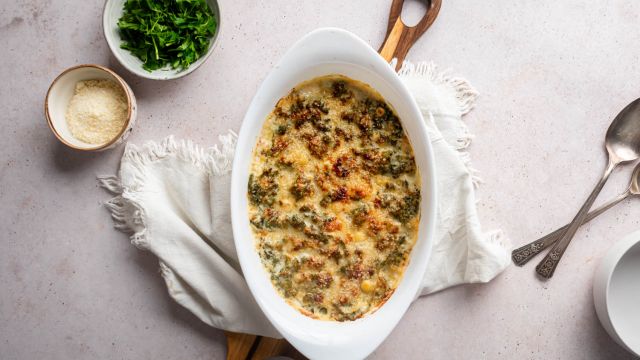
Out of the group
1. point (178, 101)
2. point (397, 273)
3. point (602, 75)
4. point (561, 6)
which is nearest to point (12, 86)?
point (178, 101)

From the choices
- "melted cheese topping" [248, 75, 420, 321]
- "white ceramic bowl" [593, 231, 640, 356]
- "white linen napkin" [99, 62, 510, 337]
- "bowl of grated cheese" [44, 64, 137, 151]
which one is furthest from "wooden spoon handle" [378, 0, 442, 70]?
"white ceramic bowl" [593, 231, 640, 356]

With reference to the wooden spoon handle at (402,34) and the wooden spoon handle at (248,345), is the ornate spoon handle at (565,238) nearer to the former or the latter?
the wooden spoon handle at (402,34)

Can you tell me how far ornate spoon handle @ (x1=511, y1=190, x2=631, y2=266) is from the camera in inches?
86.0

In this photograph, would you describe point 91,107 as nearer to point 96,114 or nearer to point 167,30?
point 96,114

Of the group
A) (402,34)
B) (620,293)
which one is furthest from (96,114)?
(620,293)

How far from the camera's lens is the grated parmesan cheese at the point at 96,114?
206 centimetres

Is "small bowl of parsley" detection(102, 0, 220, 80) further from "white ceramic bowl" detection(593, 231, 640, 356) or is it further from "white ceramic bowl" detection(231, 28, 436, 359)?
"white ceramic bowl" detection(593, 231, 640, 356)

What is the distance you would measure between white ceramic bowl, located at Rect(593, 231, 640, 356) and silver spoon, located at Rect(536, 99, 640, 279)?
182 millimetres

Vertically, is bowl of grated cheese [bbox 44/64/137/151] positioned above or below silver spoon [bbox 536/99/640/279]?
below

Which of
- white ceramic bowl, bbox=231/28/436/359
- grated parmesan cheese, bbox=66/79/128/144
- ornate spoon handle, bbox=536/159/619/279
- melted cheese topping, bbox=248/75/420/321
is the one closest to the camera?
white ceramic bowl, bbox=231/28/436/359

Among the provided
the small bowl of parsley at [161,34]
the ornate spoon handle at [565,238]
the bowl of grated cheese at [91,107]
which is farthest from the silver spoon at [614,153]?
the bowl of grated cheese at [91,107]

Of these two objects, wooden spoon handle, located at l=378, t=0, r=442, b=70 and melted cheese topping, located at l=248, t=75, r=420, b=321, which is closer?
melted cheese topping, located at l=248, t=75, r=420, b=321

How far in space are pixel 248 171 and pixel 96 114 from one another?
2.30ft

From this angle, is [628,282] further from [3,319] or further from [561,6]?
[3,319]
